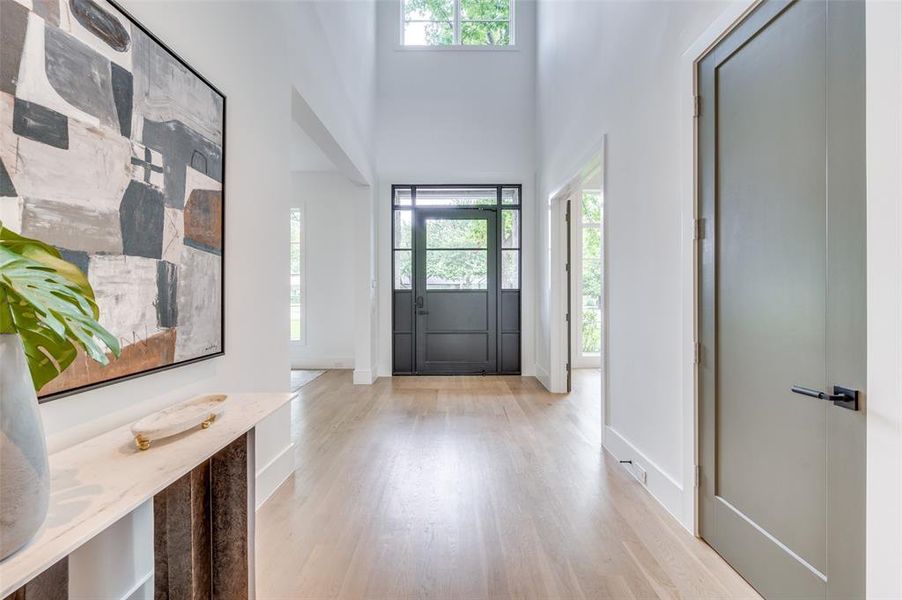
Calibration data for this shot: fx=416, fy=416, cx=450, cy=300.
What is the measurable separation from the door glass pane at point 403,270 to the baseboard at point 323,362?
4.98 ft

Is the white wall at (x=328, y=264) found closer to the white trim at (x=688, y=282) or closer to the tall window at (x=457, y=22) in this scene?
the tall window at (x=457, y=22)

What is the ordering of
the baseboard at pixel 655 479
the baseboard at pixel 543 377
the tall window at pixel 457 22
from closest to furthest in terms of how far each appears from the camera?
the baseboard at pixel 655 479 → the baseboard at pixel 543 377 → the tall window at pixel 457 22

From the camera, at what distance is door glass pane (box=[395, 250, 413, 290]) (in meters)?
5.88

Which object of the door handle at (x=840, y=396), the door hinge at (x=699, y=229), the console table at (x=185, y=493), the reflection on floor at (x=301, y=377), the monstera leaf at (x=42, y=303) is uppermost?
the door hinge at (x=699, y=229)

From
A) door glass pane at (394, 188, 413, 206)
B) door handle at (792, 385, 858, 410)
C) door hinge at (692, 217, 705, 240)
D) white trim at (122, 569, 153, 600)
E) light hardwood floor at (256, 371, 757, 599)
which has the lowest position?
light hardwood floor at (256, 371, 757, 599)

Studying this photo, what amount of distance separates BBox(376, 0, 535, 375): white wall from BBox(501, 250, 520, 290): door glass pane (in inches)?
5.0

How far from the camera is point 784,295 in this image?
1512 mm

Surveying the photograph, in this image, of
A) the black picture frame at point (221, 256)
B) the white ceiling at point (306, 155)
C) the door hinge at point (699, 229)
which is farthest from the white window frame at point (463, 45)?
the door hinge at point (699, 229)

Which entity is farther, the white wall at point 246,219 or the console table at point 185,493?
the white wall at point 246,219

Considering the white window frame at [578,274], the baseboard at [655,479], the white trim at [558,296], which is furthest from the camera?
the white window frame at [578,274]

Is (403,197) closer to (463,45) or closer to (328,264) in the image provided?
(328,264)

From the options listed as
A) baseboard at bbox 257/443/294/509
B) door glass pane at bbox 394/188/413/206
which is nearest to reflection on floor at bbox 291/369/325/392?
baseboard at bbox 257/443/294/509

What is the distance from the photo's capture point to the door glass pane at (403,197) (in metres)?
5.87

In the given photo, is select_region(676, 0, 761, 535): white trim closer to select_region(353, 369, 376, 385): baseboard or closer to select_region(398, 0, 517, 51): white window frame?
select_region(353, 369, 376, 385): baseboard
